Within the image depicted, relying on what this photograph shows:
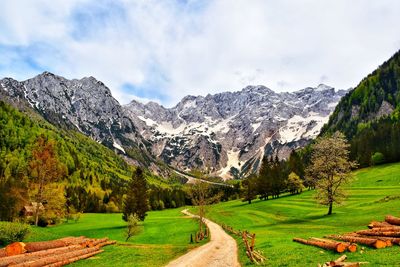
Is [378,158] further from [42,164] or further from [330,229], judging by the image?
Result: [42,164]

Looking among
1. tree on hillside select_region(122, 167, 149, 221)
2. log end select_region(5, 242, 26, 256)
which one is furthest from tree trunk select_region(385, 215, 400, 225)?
tree on hillside select_region(122, 167, 149, 221)

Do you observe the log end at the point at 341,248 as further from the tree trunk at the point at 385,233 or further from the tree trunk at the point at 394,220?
the tree trunk at the point at 394,220

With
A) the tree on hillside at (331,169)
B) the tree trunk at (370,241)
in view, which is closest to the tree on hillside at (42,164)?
the tree on hillside at (331,169)

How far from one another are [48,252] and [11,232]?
25.4 feet

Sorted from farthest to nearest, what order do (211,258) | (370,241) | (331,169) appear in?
1. (331,169)
2. (211,258)
3. (370,241)

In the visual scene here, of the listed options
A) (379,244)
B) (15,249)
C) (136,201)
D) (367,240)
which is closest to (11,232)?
(15,249)

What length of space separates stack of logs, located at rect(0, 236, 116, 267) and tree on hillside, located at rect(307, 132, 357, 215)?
45.6 meters

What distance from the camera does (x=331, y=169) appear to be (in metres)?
67.2

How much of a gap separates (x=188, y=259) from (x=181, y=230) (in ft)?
137

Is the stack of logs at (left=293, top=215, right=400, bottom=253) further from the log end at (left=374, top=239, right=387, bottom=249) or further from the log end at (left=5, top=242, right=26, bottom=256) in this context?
the log end at (left=5, top=242, right=26, bottom=256)

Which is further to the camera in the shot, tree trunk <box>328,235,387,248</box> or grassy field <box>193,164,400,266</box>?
tree trunk <box>328,235,387,248</box>

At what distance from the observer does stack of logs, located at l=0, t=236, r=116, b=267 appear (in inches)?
1057

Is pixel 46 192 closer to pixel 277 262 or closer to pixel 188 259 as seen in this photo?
pixel 188 259

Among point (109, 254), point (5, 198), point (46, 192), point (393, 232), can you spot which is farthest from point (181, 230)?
point (393, 232)
